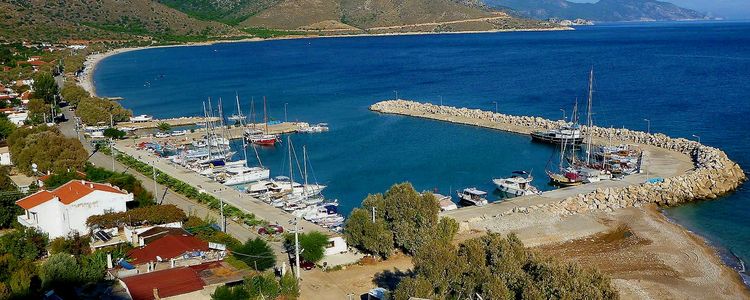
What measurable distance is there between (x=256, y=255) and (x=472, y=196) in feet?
53.0

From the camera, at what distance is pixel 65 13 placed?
173 m

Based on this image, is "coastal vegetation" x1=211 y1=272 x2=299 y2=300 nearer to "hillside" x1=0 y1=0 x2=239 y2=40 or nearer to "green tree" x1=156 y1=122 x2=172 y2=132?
"green tree" x1=156 y1=122 x2=172 y2=132

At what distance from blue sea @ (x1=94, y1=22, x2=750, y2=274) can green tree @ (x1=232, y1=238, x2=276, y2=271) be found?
13110 millimetres

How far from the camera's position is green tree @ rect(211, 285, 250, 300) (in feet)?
66.0

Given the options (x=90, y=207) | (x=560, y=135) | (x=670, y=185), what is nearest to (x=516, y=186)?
(x=670, y=185)

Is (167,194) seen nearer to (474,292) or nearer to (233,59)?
(474,292)

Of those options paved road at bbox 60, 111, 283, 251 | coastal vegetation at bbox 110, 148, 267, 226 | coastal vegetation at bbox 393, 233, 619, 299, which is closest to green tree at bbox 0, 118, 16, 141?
paved road at bbox 60, 111, 283, 251

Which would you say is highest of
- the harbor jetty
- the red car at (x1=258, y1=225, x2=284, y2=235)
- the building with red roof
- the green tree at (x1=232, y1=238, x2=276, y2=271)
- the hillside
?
the hillside

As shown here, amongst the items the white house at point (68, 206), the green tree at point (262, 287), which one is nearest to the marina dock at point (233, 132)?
the white house at point (68, 206)

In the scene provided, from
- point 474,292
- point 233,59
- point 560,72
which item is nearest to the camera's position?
point 474,292

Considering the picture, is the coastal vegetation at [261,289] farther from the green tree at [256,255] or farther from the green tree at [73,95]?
the green tree at [73,95]

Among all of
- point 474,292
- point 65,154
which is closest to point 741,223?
point 474,292

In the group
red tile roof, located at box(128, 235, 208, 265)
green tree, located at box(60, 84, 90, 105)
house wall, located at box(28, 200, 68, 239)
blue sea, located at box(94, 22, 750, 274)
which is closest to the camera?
red tile roof, located at box(128, 235, 208, 265)

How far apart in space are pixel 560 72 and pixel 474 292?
319 ft
